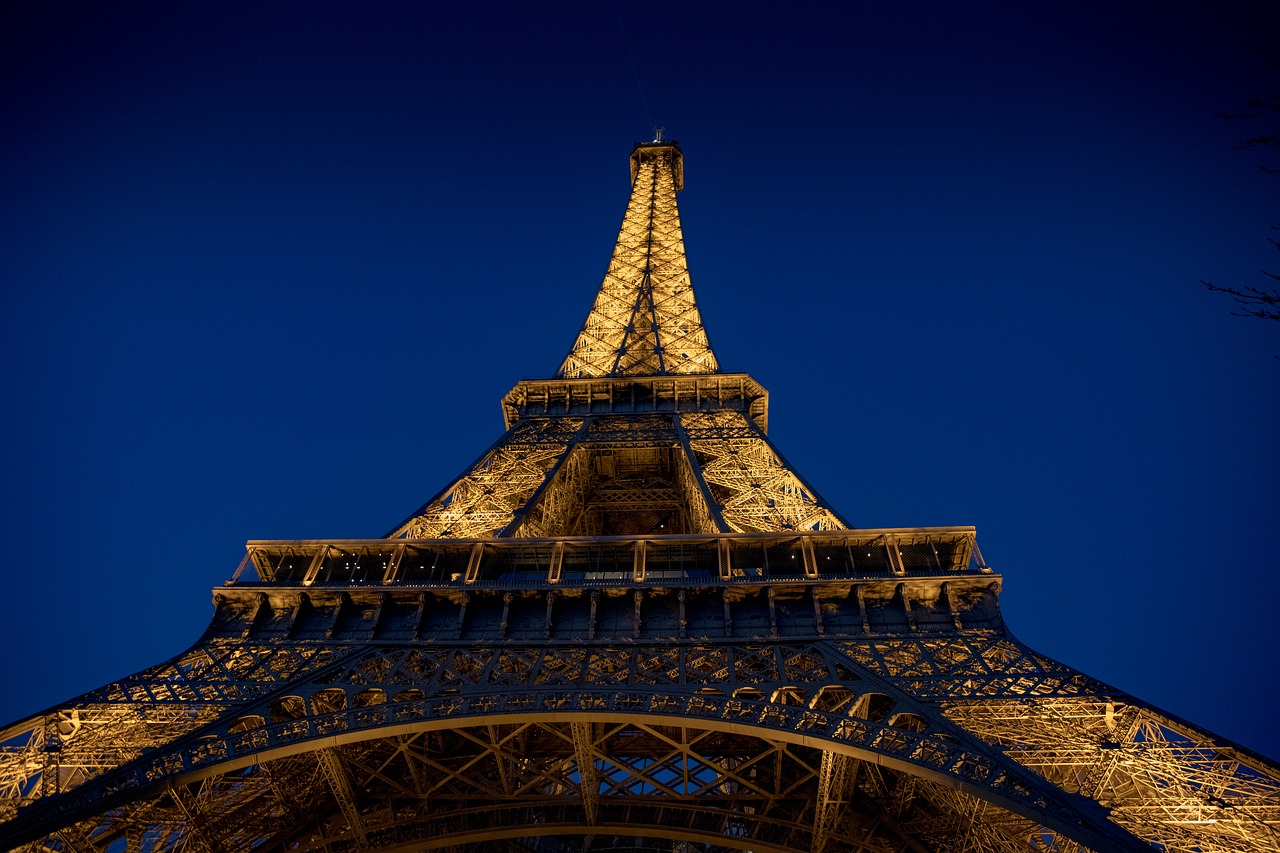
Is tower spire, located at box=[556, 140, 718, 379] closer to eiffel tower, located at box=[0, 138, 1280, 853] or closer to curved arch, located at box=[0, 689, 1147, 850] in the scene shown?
eiffel tower, located at box=[0, 138, 1280, 853]

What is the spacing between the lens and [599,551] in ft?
62.0

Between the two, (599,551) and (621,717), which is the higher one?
(599,551)

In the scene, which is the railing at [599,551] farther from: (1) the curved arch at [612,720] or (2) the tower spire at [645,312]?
(2) the tower spire at [645,312]

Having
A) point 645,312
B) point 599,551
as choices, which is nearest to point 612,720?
point 599,551

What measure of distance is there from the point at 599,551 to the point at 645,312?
968 inches

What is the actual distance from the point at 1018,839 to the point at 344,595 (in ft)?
42.7

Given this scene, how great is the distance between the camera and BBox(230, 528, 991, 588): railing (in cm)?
1731

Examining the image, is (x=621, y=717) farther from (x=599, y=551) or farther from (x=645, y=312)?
(x=645, y=312)

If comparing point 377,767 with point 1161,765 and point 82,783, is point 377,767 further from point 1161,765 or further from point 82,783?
point 1161,765

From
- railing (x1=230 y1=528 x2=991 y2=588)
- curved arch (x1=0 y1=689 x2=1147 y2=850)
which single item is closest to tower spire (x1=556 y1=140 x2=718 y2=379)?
railing (x1=230 y1=528 x2=991 y2=588)

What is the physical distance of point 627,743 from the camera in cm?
1794

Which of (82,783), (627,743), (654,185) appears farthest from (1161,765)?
(654,185)

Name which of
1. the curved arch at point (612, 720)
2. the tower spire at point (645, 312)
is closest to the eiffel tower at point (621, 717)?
the curved arch at point (612, 720)

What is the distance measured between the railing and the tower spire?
1527cm
